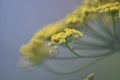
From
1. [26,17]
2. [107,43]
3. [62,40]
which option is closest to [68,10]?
[26,17]

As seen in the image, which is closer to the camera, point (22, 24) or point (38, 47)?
point (38, 47)

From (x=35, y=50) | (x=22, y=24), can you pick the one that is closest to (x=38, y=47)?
(x=35, y=50)

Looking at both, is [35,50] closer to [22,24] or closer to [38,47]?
[38,47]

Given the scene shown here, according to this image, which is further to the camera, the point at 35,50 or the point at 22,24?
the point at 22,24

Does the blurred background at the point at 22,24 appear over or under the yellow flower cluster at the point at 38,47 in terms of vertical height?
over

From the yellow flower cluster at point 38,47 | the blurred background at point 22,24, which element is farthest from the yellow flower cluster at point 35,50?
the blurred background at point 22,24

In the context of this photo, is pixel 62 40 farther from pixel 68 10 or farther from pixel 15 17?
pixel 15 17

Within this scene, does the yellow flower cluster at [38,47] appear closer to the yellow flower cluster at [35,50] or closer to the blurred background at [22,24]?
the yellow flower cluster at [35,50]

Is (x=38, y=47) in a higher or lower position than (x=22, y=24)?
lower

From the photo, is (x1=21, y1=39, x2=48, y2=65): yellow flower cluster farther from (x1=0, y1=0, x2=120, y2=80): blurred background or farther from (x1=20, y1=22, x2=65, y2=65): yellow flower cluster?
(x1=0, y1=0, x2=120, y2=80): blurred background
